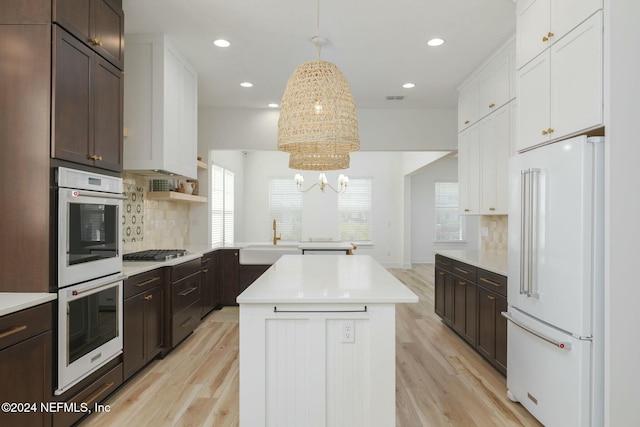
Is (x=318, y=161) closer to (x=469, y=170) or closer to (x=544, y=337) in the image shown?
(x=544, y=337)

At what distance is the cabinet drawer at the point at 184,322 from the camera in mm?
3618

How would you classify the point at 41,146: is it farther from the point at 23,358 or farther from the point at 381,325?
the point at 381,325

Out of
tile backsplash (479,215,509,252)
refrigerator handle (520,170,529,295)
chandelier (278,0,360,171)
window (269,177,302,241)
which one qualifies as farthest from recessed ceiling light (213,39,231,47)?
window (269,177,302,241)

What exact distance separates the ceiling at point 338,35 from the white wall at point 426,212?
221 inches

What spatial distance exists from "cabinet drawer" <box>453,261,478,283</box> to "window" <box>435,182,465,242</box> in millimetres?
6336

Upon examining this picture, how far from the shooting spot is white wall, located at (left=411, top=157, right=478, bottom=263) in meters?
10.2

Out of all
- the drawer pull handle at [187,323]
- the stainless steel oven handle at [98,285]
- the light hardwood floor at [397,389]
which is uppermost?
the stainless steel oven handle at [98,285]

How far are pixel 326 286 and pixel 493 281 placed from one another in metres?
1.67

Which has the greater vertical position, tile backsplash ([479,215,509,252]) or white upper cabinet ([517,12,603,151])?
white upper cabinet ([517,12,603,151])

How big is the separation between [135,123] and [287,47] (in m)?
1.61

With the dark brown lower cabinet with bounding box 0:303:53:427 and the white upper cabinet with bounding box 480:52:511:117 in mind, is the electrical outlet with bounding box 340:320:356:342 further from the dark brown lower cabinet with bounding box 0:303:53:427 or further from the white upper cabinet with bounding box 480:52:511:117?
the white upper cabinet with bounding box 480:52:511:117

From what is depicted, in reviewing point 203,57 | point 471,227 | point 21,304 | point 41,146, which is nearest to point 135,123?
point 203,57

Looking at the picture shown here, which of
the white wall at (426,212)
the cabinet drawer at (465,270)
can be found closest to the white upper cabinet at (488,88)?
the cabinet drawer at (465,270)

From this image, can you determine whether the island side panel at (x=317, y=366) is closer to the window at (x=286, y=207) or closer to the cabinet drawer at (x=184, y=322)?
the cabinet drawer at (x=184, y=322)
